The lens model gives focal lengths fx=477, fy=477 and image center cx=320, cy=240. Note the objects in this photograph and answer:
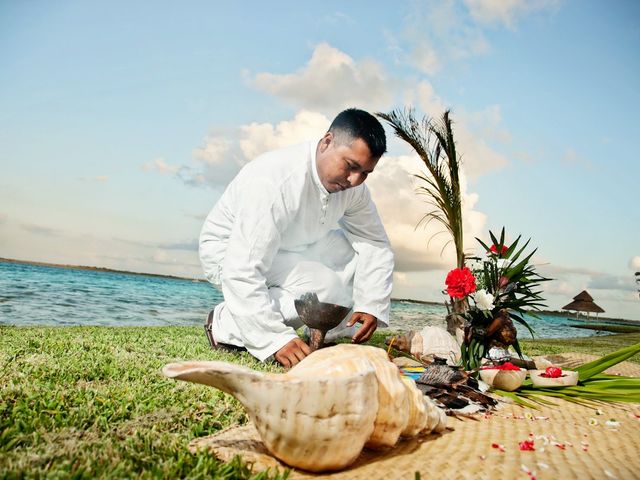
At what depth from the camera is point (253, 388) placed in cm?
Result: 135

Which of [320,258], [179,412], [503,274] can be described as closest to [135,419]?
[179,412]

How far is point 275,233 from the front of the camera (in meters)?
3.33

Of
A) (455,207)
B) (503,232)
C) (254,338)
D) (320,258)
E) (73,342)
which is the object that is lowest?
(73,342)

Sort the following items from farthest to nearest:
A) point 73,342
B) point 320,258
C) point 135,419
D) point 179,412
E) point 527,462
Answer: point 320,258 < point 73,342 < point 179,412 < point 135,419 < point 527,462

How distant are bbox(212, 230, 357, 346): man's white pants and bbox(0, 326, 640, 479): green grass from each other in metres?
0.57

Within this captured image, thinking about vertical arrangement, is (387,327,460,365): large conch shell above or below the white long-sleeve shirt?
below

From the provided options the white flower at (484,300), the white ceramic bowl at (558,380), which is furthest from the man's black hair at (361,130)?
the white ceramic bowl at (558,380)

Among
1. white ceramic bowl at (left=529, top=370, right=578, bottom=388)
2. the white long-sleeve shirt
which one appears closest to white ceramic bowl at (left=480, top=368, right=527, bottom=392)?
white ceramic bowl at (left=529, top=370, right=578, bottom=388)

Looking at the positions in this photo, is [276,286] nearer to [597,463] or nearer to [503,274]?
[503,274]

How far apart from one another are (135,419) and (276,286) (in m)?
2.08

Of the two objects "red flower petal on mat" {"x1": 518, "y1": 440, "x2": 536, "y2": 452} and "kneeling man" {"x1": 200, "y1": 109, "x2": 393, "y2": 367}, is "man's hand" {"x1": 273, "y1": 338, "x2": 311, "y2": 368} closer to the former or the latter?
"kneeling man" {"x1": 200, "y1": 109, "x2": 393, "y2": 367}

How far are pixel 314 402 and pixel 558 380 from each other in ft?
6.99

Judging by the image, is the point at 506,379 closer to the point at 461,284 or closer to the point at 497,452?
the point at 461,284

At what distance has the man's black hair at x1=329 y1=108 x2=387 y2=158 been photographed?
309 centimetres
